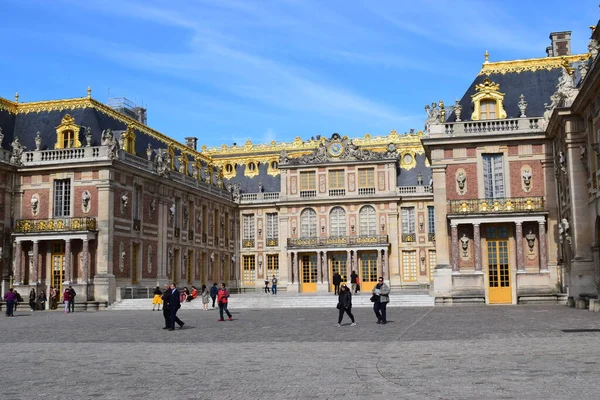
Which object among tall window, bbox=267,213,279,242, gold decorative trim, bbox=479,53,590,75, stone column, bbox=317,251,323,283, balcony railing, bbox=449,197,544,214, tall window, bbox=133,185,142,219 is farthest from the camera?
tall window, bbox=267,213,279,242

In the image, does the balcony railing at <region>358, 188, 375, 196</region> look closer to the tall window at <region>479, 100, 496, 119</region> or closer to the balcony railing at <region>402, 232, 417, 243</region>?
the balcony railing at <region>402, 232, 417, 243</region>

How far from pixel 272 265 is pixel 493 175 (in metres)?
26.1

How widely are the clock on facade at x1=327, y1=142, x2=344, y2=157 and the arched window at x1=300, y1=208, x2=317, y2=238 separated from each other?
4562 mm

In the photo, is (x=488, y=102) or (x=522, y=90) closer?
(x=488, y=102)

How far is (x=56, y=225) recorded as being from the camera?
118 feet

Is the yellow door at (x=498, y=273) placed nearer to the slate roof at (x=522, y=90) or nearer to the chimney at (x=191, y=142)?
the slate roof at (x=522, y=90)

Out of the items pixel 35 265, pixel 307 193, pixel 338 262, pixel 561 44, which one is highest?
pixel 561 44

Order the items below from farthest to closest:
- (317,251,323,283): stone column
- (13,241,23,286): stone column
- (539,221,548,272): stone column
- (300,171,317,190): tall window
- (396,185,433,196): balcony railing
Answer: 1. (300,171,317,190): tall window
2. (317,251,323,283): stone column
3. (396,185,433,196): balcony railing
4. (13,241,23,286): stone column
5. (539,221,548,272): stone column

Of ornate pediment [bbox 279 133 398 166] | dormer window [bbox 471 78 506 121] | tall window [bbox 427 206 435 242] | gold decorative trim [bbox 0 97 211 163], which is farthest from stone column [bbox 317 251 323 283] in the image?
dormer window [bbox 471 78 506 121]

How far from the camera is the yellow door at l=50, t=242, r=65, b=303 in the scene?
36438 mm

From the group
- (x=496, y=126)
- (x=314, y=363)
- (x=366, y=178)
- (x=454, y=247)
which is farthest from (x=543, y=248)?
(x=366, y=178)

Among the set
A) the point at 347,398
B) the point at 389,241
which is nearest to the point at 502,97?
the point at 389,241

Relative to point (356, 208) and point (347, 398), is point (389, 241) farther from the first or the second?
point (347, 398)

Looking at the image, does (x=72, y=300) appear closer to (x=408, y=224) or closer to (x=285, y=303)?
(x=285, y=303)
